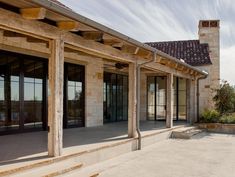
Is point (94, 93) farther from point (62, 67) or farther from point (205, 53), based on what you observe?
point (205, 53)

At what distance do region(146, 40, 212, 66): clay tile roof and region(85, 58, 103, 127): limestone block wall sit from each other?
27.6 feet

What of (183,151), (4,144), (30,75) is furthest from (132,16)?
(4,144)

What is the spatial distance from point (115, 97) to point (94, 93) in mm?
3163

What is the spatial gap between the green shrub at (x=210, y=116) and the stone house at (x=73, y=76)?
24.4 inches

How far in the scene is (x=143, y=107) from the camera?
18359 mm

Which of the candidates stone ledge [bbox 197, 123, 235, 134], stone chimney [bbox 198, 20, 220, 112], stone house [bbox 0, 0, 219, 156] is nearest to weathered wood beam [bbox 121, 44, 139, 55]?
stone house [bbox 0, 0, 219, 156]

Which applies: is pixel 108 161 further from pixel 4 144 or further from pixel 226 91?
pixel 226 91

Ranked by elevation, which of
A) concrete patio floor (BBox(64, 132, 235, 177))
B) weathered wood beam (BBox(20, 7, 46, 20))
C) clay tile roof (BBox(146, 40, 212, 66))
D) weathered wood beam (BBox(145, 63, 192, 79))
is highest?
clay tile roof (BBox(146, 40, 212, 66))

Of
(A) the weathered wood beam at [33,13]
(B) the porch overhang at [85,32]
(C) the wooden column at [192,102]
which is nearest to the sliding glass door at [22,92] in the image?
(B) the porch overhang at [85,32]

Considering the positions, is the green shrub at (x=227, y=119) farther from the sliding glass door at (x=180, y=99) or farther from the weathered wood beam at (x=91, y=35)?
the weathered wood beam at (x=91, y=35)

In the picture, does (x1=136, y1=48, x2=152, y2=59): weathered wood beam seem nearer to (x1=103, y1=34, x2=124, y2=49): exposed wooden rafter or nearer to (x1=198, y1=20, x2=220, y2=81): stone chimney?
(x1=103, y1=34, x2=124, y2=49): exposed wooden rafter

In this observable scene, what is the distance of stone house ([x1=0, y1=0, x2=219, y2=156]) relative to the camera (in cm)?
618

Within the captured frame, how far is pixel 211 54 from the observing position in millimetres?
21125

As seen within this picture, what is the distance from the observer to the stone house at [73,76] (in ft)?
20.3
